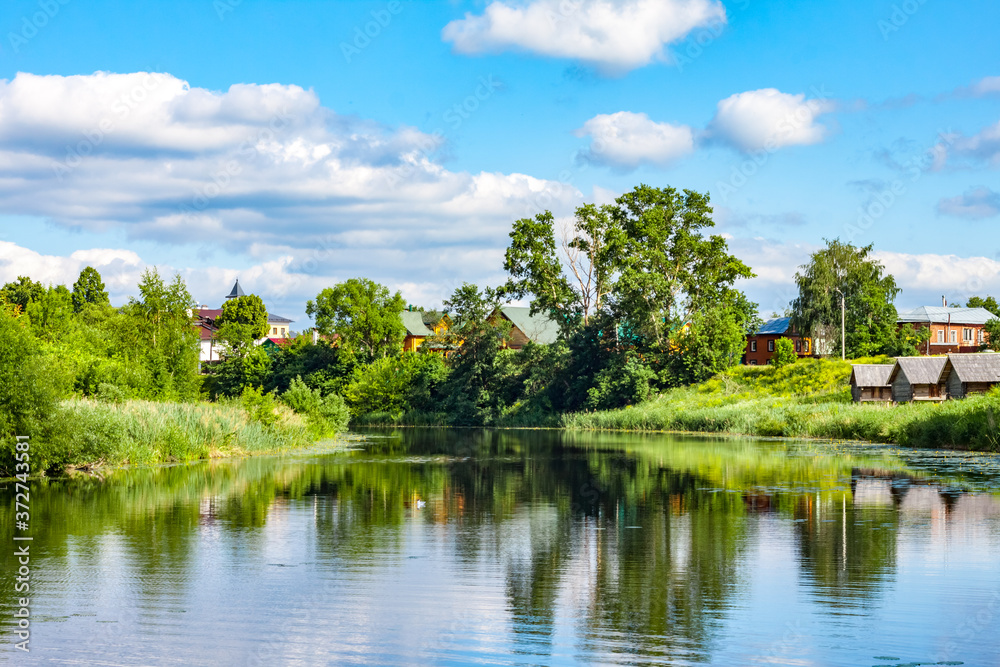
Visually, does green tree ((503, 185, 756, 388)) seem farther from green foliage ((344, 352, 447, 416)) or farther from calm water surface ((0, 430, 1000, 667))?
calm water surface ((0, 430, 1000, 667))

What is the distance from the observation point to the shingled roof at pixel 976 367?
52.4 metres

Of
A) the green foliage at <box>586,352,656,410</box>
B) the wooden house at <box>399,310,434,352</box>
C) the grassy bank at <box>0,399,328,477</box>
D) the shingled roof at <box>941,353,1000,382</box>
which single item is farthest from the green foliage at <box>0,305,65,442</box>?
the wooden house at <box>399,310,434,352</box>

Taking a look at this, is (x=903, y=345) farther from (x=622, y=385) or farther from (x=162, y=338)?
(x=162, y=338)

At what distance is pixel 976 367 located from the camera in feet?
173

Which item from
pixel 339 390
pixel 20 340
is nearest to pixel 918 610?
pixel 20 340

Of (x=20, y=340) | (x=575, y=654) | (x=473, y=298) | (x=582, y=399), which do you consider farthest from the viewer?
(x=473, y=298)

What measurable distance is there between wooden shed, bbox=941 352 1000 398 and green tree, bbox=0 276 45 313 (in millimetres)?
95667

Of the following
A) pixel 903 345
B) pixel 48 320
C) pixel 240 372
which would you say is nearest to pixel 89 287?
pixel 240 372

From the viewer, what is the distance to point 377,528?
18.7m

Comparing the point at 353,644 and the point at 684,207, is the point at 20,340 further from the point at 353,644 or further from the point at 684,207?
the point at 684,207

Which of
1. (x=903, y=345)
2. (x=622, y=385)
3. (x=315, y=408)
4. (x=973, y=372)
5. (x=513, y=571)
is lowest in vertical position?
(x=513, y=571)

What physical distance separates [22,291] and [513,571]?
115 metres

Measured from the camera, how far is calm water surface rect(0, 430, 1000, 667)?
33.8 ft

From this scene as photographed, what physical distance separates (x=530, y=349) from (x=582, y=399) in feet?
21.5
